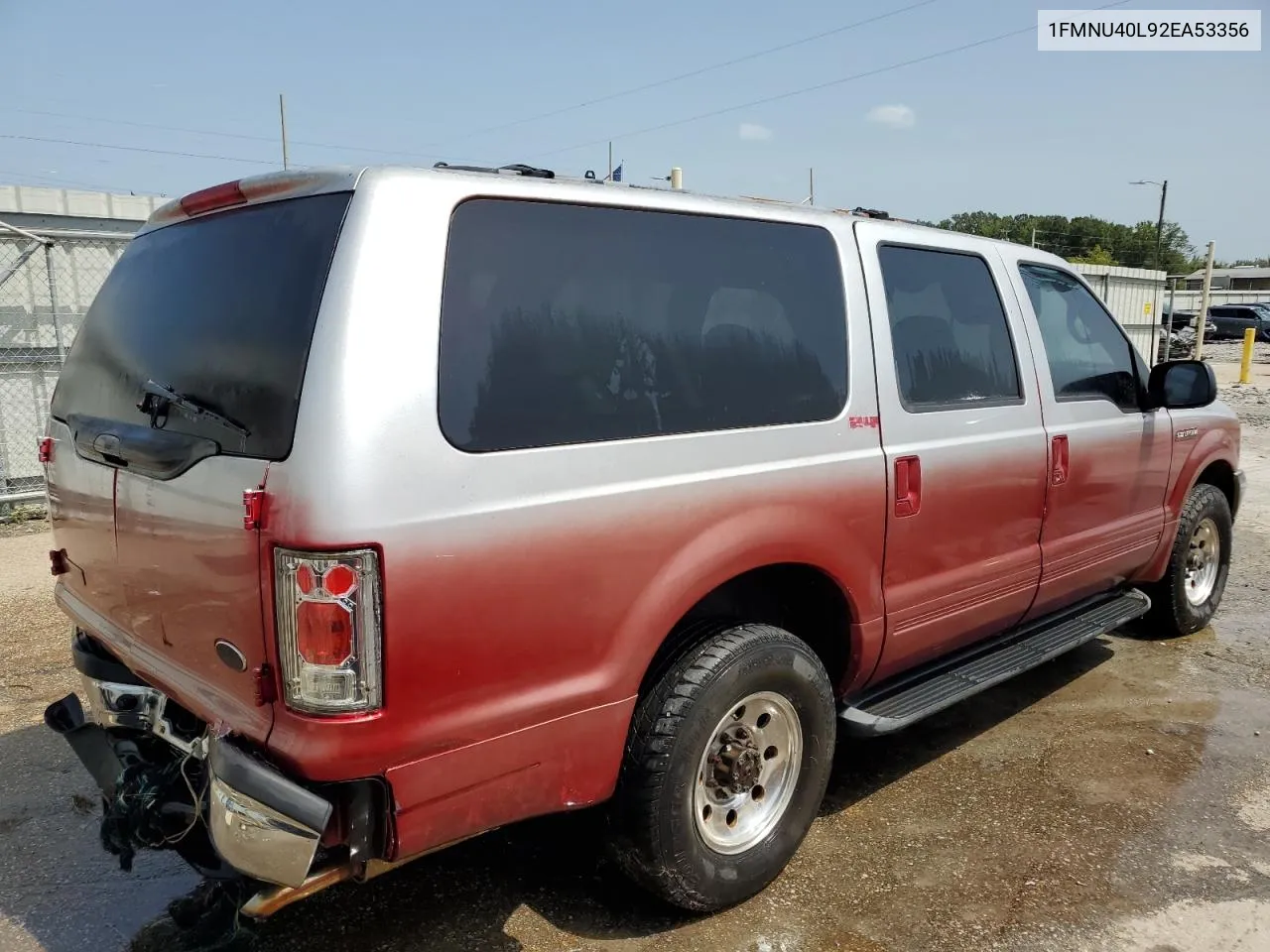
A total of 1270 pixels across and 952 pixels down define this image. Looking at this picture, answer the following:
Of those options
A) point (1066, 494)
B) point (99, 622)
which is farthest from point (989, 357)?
point (99, 622)

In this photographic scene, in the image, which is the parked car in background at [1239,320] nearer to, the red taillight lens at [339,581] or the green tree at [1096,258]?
the green tree at [1096,258]

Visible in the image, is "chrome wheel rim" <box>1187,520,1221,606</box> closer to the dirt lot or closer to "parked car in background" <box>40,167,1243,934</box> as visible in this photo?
the dirt lot

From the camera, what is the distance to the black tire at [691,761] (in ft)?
8.25

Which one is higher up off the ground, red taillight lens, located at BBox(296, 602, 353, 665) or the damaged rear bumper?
red taillight lens, located at BBox(296, 602, 353, 665)

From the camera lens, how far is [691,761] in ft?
8.40

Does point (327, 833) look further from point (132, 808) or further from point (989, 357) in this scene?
point (989, 357)

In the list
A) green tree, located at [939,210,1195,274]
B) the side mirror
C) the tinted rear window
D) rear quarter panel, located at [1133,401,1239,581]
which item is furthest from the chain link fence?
green tree, located at [939,210,1195,274]

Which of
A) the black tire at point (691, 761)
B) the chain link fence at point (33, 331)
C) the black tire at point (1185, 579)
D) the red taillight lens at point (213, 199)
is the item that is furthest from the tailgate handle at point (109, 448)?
the chain link fence at point (33, 331)

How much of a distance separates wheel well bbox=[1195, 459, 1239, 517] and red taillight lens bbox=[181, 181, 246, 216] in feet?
16.2

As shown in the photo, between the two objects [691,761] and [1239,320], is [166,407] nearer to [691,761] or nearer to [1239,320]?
[691,761]

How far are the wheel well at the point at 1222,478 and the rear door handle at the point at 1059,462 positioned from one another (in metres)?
1.75

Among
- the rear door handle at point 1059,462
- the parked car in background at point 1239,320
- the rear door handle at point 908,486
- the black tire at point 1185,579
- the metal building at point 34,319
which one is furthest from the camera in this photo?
the parked car in background at point 1239,320

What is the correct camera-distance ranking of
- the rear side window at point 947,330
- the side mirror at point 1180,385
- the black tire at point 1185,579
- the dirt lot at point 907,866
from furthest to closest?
1. the black tire at point 1185,579
2. the side mirror at point 1180,385
3. the rear side window at point 947,330
4. the dirt lot at point 907,866

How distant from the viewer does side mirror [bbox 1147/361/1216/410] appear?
4.40 meters
